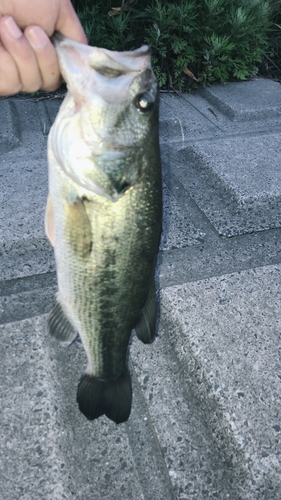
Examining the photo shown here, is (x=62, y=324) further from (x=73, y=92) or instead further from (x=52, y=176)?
(x=73, y=92)

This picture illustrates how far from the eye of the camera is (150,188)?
140 cm

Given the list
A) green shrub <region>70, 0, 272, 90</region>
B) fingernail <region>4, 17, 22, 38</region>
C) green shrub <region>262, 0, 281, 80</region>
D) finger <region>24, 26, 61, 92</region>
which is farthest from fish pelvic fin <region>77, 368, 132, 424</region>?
green shrub <region>262, 0, 281, 80</region>

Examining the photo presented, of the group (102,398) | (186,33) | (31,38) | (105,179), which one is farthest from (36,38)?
(186,33)

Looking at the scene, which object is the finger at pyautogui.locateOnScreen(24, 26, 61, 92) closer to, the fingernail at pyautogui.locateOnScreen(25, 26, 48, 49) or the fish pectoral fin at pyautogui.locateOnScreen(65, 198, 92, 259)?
the fingernail at pyautogui.locateOnScreen(25, 26, 48, 49)

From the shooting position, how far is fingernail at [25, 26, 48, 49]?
1346 mm

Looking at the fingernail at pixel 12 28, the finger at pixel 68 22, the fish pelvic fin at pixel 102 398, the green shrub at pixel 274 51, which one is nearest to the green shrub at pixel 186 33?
the green shrub at pixel 274 51

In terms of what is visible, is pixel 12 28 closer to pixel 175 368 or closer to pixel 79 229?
pixel 79 229

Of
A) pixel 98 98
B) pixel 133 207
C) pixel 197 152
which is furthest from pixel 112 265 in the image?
pixel 197 152

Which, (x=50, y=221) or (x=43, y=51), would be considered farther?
(x=50, y=221)

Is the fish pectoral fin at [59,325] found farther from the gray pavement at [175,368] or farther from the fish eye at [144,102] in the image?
the fish eye at [144,102]

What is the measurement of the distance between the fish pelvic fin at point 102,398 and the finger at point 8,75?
1.27 m

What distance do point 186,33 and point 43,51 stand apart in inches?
173

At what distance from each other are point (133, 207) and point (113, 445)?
3.76 feet

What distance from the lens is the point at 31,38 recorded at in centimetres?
135
